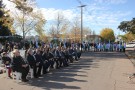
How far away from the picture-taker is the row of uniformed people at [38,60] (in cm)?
1404

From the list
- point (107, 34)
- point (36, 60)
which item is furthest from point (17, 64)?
point (107, 34)

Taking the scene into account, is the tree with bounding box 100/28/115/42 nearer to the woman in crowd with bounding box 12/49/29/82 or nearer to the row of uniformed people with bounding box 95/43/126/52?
the row of uniformed people with bounding box 95/43/126/52

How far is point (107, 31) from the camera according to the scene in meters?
127

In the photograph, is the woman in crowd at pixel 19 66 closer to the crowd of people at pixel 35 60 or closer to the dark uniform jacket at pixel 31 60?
the crowd of people at pixel 35 60

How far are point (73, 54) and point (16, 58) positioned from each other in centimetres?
1343

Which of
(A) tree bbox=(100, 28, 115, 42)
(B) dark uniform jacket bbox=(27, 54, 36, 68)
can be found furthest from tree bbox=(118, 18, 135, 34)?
Answer: (A) tree bbox=(100, 28, 115, 42)

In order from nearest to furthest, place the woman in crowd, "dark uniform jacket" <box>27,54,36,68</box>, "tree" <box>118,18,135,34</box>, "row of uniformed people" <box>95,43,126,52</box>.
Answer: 1. the woman in crowd
2. "dark uniform jacket" <box>27,54,36,68</box>
3. "tree" <box>118,18,135,34</box>
4. "row of uniformed people" <box>95,43,126,52</box>

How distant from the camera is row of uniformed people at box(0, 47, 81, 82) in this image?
46.1ft

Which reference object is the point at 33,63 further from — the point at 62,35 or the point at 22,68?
the point at 62,35

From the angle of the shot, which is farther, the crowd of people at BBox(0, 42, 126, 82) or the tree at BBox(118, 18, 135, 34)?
the tree at BBox(118, 18, 135, 34)

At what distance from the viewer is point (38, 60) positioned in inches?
655

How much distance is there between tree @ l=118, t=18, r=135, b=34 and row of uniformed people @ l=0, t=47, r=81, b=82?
1953 centimetres

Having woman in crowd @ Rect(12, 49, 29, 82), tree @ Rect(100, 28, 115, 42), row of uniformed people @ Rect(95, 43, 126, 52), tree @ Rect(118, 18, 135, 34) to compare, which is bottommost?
woman in crowd @ Rect(12, 49, 29, 82)

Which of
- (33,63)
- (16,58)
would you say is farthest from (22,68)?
(33,63)
